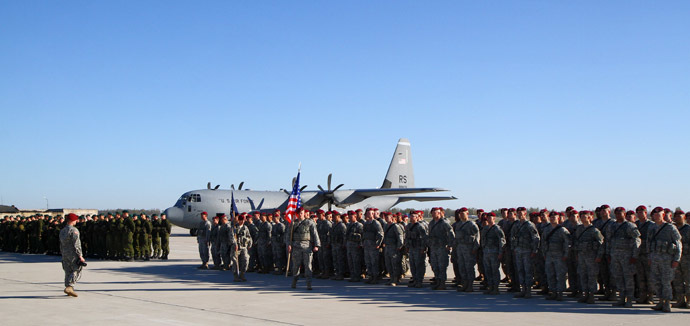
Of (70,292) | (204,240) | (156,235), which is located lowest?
(70,292)

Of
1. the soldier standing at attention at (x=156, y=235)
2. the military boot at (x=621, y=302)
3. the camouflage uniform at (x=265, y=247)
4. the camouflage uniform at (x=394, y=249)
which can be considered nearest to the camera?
the military boot at (x=621, y=302)

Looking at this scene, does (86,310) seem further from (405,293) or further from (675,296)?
(675,296)

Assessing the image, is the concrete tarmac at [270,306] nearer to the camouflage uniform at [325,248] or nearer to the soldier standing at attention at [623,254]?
the soldier standing at attention at [623,254]

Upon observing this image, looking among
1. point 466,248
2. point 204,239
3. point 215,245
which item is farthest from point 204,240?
point 466,248

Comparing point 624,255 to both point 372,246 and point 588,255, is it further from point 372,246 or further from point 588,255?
point 372,246

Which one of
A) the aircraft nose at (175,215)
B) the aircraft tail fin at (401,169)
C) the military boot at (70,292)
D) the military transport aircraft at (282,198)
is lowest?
the military boot at (70,292)

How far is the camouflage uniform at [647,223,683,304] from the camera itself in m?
9.66

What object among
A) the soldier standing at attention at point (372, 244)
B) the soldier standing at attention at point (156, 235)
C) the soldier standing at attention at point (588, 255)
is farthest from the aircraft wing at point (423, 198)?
the soldier standing at attention at point (588, 255)

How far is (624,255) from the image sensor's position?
33.6 feet

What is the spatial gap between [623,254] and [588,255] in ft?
2.22

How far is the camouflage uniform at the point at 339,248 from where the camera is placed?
48.6ft

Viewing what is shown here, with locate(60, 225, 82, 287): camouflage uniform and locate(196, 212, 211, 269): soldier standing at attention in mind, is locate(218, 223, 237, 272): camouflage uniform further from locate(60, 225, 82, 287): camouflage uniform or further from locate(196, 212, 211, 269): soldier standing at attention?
locate(60, 225, 82, 287): camouflage uniform

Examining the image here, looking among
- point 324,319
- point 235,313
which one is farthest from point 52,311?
point 324,319

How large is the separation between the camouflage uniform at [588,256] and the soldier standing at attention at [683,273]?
3.83 ft
